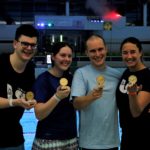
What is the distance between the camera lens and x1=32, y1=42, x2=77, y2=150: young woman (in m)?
2.55

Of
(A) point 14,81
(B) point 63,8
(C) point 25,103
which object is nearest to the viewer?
(C) point 25,103

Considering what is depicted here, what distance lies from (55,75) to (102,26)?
21.0m

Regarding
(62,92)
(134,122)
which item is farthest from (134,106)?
(62,92)

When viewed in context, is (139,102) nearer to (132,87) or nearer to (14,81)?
(132,87)

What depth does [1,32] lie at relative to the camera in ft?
82.8

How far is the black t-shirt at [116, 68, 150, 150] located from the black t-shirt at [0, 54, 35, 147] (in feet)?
2.24

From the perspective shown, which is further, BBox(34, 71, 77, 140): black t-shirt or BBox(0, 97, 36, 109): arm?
BBox(34, 71, 77, 140): black t-shirt

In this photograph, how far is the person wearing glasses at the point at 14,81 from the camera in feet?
8.24

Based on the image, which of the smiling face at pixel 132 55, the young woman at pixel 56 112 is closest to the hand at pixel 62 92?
the young woman at pixel 56 112

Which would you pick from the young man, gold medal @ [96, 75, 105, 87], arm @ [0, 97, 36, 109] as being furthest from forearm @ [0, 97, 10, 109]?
gold medal @ [96, 75, 105, 87]

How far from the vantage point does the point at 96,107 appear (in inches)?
103

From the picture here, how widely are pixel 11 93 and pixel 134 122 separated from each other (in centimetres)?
91

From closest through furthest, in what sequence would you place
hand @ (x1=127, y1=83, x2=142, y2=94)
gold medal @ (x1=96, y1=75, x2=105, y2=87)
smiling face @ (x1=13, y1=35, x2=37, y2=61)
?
hand @ (x1=127, y1=83, x2=142, y2=94)
gold medal @ (x1=96, y1=75, x2=105, y2=87)
smiling face @ (x1=13, y1=35, x2=37, y2=61)

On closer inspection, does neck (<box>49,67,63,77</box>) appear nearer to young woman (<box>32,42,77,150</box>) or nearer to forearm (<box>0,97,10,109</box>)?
young woman (<box>32,42,77,150</box>)
